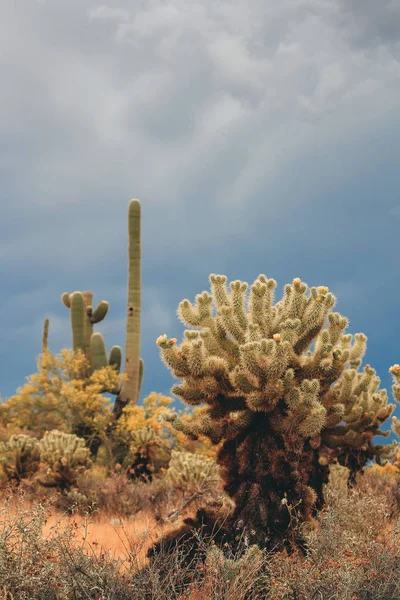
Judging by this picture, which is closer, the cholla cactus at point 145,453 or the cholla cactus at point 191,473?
the cholla cactus at point 191,473

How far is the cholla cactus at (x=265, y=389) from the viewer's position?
7789 millimetres

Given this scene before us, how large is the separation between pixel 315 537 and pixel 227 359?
2.57m

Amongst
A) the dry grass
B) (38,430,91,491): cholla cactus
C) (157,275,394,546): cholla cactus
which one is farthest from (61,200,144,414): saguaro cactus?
the dry grass

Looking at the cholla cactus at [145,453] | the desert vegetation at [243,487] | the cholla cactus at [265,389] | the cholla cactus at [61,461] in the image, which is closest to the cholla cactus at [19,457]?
the desert vegetation at [243,487]

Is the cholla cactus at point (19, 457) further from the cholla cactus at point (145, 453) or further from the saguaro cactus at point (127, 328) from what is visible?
the saguaro cactus at point (127, 328)

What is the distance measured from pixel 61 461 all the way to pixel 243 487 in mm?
6555

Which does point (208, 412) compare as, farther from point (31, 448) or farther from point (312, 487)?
point (31, 448)

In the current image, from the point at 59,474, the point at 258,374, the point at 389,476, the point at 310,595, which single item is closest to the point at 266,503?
the point at 258,374

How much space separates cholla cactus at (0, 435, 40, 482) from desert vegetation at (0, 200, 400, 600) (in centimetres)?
3

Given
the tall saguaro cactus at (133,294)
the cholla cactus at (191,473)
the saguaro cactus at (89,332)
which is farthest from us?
the saguaro cactus at (89,332)

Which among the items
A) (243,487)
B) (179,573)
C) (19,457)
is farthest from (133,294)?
(179,573)

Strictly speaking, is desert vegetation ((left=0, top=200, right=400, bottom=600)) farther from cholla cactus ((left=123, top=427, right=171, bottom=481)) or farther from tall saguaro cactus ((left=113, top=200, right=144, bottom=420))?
tall saguaro cactus ((left=113, top=200, right=144, bottom=420))

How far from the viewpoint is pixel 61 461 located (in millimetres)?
13406

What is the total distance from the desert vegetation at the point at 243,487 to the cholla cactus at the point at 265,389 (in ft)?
0.07
